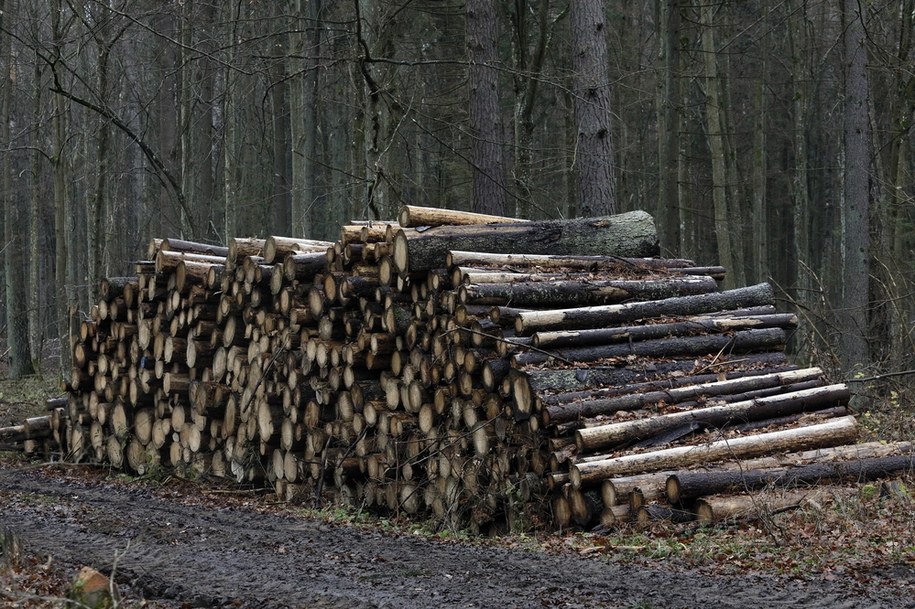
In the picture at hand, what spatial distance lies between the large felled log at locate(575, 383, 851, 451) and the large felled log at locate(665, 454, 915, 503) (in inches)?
25.9

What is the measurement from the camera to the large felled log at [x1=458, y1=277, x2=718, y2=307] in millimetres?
9219

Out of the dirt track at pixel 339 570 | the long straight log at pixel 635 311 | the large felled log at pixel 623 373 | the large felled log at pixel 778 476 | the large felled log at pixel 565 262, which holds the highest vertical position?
the large felled log at pixel 565 262

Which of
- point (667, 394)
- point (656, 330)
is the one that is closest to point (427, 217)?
point (656, 330)

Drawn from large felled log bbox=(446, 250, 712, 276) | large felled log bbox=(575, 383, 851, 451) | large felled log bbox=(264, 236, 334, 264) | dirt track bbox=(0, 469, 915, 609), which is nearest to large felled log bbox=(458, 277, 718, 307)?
large felled log bbox=(446, 250, 712, 276)

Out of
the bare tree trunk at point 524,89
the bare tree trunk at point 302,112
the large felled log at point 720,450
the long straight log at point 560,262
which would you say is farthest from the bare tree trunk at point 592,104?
the large felled log at point 720,450

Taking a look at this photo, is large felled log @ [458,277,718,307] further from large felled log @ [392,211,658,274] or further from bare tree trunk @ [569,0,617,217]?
bare tree trunk @ [569,0,617,217]

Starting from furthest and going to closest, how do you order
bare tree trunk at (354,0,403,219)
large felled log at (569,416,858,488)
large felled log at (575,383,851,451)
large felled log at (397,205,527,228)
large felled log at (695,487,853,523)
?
1. bare tree trunk at (354,0,403,219)
2. large felled log at (397,205,527,228)
3. large felled log at (575,383,851,451)
4. large felled log at (569,416,858,488)
5. large felled log at (695,487,853,523)

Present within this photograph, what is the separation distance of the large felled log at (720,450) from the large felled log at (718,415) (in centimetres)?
22

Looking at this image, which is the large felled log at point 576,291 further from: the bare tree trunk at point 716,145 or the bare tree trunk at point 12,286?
the bare tree trunk at point 12,286

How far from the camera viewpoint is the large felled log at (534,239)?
9.63 meters

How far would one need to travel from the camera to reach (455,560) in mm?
6527

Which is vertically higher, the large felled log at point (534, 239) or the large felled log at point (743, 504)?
the large felled log at point (534, 239)

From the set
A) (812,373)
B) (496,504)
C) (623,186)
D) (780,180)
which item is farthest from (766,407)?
(780,180)

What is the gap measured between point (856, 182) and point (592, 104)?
403 centimetres
